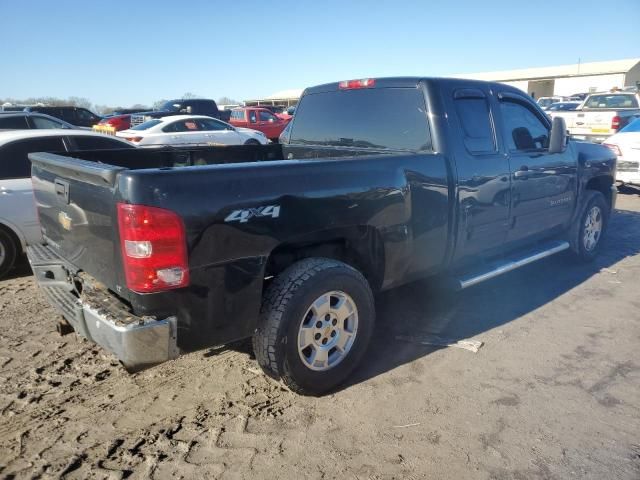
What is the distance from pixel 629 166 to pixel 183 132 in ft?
35.2

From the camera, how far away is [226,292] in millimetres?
2682

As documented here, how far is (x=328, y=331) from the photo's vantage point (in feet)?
10.6

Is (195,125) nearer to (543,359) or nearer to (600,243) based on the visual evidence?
(600,243)

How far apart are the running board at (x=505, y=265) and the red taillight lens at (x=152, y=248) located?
2418mm

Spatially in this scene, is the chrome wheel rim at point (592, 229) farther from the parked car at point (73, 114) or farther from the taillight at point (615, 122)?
the parked car at point (73, 114)

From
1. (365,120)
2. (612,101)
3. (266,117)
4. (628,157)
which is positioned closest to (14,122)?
(365,120)

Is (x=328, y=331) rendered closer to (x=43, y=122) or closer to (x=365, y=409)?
(x=365, y=409)

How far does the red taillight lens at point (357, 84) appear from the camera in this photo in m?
4.29

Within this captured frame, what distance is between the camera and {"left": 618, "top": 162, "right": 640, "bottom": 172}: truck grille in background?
30.4 feet

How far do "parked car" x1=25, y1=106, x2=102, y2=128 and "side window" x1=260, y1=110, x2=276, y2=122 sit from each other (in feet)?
25.1

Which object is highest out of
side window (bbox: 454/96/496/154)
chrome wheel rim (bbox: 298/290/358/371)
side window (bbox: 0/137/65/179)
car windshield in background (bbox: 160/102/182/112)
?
car windshield in background (bbox: 160/102/182/112)

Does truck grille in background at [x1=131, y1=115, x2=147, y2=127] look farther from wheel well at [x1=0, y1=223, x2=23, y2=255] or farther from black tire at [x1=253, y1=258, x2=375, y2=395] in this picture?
black tire at [x1=253, y1=258, x2=375, y2=395]

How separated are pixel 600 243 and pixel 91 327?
5.99 metres

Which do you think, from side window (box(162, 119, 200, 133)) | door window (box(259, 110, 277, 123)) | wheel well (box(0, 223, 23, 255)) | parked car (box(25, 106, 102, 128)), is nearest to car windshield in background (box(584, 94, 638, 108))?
door window (box(259, 110, 277, 123))
